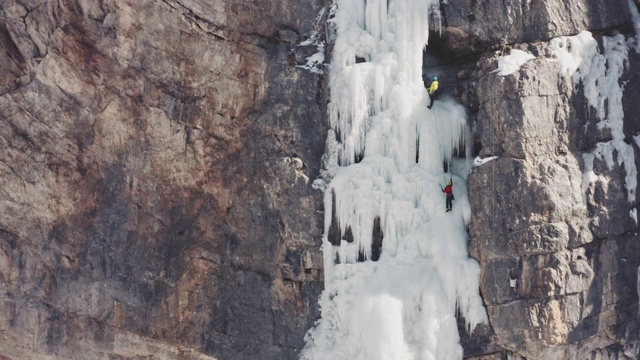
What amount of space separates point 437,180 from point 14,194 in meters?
10.8

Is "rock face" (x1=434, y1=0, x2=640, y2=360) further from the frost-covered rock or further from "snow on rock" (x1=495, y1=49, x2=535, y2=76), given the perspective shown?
"snow on rock" (x1=495, y1=49, x2=535, y2=76)

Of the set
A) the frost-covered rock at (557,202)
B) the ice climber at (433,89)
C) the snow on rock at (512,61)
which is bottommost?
the frost-covered rock at (557,202)

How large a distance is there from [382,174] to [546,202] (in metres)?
4.11

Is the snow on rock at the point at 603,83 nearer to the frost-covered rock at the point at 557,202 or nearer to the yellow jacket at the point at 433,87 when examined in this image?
the frost-covered rock at the point at 557,202

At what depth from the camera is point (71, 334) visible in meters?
25.0

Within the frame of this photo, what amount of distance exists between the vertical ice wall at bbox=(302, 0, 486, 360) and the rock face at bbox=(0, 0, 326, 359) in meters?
0.57

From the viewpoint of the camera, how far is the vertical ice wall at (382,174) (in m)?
23.7

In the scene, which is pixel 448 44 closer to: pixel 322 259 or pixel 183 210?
pixel 322 259

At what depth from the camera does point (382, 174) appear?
23953 millimetres

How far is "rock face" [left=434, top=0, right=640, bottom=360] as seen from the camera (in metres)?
22.5

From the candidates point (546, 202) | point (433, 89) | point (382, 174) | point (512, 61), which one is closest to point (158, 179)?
point (382, 174)

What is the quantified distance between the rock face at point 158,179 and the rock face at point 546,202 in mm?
4272

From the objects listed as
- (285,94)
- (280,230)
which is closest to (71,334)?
(280,230)

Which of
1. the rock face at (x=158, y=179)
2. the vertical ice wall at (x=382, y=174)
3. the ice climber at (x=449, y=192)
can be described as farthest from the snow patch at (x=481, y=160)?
the rock face at (x=158, y=179)
